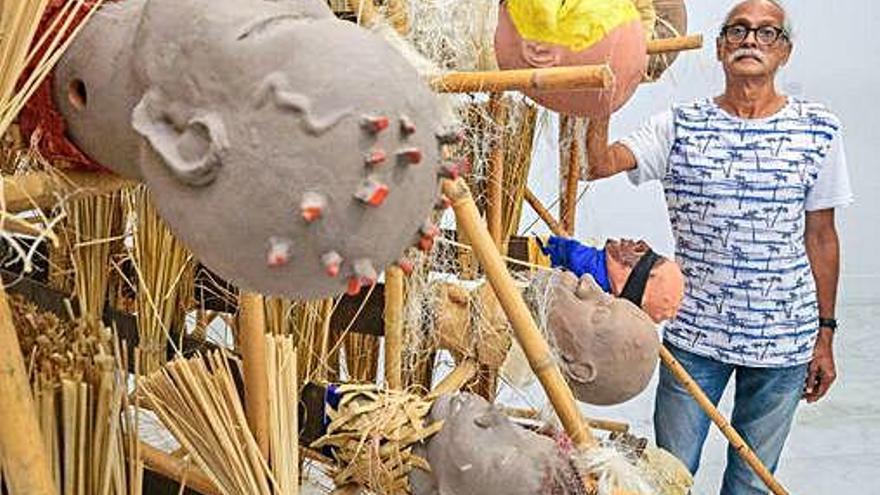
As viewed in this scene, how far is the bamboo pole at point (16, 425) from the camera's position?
23.6 inches

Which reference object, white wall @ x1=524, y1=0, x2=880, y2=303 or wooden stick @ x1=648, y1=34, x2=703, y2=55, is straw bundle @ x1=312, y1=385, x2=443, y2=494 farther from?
white wall @ x1=524, y1=0, x2=880, y2=303

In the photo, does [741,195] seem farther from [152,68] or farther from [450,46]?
[152,68]

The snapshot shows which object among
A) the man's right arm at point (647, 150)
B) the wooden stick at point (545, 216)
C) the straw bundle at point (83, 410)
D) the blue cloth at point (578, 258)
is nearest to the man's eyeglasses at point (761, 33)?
the man's right arm at point (647, 150)

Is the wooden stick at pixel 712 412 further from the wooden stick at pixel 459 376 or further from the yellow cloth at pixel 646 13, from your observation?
the yellow cloth at pixel 646 13

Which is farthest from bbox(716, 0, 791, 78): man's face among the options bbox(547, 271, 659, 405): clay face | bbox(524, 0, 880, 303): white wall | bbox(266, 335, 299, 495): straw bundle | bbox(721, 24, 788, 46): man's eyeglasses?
bbox(524, 0, 880, 303): white wall

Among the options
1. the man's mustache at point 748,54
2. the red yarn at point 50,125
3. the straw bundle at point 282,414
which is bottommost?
the straw bundle at point 282,414

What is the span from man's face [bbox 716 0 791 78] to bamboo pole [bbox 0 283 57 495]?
1289 mm

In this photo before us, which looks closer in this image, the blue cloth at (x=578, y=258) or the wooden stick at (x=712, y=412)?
the blue cloth at (x=578, y=258)

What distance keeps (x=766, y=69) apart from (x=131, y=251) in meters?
1.05

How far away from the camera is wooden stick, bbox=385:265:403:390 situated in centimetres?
107

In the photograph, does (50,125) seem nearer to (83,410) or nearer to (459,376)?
(83,410)

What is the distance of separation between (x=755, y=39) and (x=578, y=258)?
605 mm

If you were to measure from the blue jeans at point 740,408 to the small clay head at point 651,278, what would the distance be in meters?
0.55

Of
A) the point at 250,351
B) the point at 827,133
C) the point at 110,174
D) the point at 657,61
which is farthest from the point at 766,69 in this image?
the point at 110,174
